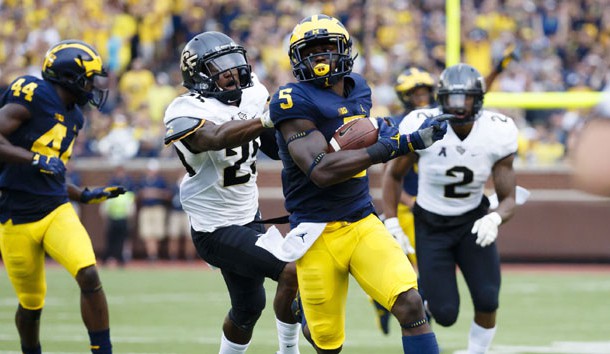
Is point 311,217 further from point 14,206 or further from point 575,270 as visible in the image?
point 575,270

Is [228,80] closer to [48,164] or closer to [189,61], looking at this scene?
[189,61]

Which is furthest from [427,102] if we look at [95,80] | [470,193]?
[95,80]

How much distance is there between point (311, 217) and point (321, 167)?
376 mm

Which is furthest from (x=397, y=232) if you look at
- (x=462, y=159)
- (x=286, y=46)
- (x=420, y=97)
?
(x=286, y=46)

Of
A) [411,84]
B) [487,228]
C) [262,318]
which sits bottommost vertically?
[262,318]

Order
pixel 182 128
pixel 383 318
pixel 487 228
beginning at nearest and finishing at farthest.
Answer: pixel 182 128 → pixel 487 228 → pixel 383 318

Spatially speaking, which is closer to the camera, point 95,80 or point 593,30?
point 95,80

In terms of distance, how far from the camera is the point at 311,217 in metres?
5.10

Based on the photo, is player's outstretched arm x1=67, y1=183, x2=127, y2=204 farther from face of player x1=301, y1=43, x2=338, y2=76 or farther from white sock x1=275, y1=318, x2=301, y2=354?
face of player x1=301, y1=43, x2=338, y2=76

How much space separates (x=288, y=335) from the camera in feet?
18.9

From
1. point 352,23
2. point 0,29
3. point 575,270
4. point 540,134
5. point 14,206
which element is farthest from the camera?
point 0,29

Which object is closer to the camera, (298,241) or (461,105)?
(298,241)

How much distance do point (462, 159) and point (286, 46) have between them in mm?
9790

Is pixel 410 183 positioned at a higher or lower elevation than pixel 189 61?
lower
